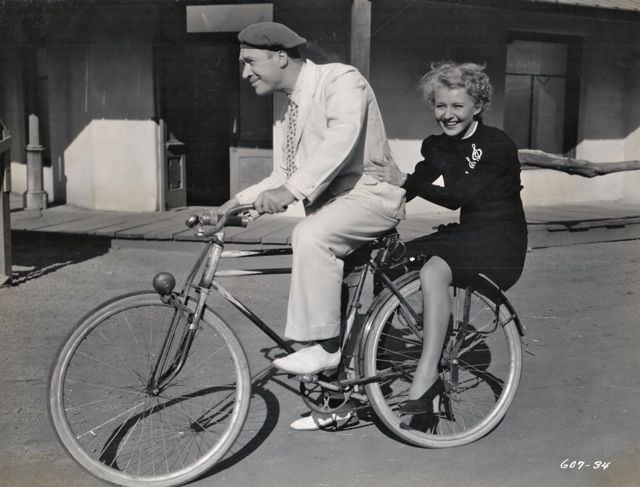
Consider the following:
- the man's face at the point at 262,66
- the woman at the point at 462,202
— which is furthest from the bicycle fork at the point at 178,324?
the woman at the point at 462,202

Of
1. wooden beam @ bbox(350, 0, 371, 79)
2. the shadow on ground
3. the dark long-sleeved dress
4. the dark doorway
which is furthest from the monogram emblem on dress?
the dark doorway

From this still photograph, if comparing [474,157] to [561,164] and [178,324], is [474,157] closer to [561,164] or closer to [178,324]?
[178,324]

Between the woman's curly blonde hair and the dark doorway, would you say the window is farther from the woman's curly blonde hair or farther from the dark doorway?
the woman's curly blonde hair

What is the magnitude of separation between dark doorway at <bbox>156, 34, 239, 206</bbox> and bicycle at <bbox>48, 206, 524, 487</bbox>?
809 cm

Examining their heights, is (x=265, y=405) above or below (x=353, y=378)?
below

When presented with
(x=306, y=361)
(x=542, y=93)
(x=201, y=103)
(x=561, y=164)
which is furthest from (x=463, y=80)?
(x=542, y=93)

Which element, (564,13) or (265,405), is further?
(564,13)

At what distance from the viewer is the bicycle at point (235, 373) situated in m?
3.05

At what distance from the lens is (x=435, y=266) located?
3.42 metres

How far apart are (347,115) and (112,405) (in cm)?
196

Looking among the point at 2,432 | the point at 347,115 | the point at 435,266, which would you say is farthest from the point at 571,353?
the point at 2,432

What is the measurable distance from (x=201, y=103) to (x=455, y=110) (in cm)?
883

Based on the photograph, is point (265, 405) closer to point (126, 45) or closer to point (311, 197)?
point (311, 197)

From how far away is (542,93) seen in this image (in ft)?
43.4
